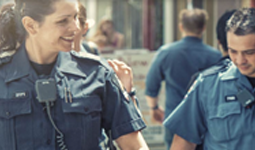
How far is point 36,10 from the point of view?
7.63 ft

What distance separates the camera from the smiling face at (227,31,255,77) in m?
2.74

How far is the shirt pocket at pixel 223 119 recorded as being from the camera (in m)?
2.79

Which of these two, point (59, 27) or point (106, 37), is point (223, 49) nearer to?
point (59, 27)

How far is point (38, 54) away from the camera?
7.88ft

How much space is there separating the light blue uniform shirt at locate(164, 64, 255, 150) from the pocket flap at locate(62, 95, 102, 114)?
0.83 m

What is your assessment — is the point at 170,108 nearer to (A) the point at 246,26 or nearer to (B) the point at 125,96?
(A) the point at 246,26

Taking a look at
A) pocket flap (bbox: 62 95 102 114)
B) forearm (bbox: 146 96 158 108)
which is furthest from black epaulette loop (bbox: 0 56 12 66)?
forearm (bbox: 146 96 158 108)

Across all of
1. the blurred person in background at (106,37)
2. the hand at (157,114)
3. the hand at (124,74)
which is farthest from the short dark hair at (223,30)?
the blurred person in background at (106,37)

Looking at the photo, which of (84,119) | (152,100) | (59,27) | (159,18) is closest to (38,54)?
(59,27)

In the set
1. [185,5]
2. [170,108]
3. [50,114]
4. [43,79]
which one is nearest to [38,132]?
[50,114]

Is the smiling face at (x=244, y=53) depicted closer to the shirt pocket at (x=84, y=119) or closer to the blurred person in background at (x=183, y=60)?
the shirt pocket at (x=84, y=119)

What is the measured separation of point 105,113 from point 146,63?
402 centimetres

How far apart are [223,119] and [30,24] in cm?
129

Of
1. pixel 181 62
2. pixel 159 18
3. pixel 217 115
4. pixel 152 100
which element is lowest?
pixel 152 100
